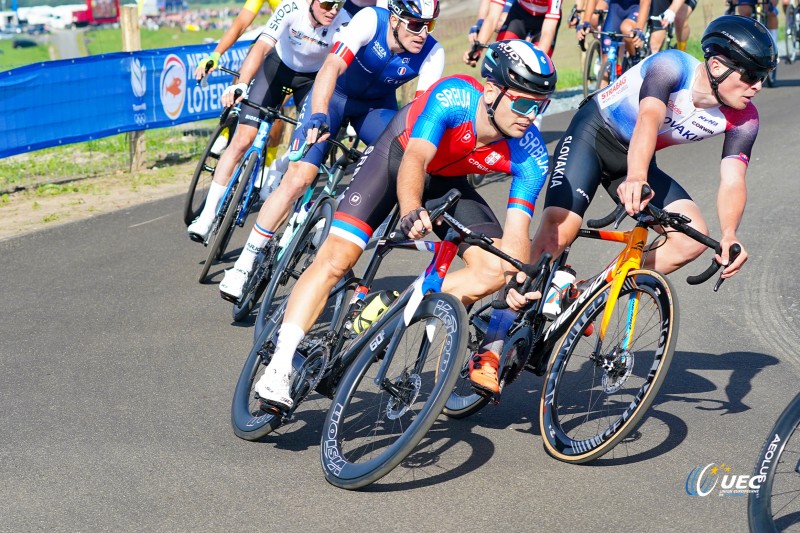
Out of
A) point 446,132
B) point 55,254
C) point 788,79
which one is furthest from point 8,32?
point 446,132

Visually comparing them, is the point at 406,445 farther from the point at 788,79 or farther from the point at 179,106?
the point at 788,79

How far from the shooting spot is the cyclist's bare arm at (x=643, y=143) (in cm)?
491

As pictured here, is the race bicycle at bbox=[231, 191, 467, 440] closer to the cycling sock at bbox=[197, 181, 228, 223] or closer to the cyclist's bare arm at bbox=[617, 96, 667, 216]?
the cyclist's bare arm at bbox=[617, 96, 667, 216]

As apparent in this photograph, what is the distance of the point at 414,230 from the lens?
4.29 m

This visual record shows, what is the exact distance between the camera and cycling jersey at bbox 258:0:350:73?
27.6 feet

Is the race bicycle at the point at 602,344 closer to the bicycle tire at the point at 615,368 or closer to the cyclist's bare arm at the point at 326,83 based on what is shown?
the bicycle tire at the point at 615,368

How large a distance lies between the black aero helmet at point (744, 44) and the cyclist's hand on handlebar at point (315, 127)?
2.46m

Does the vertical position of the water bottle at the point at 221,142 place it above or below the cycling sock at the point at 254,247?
below

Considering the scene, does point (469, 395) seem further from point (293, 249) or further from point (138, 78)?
point (138, 78)

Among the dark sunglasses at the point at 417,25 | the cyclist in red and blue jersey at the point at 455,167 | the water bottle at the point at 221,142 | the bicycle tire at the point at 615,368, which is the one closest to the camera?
A: the bicycle tire at the point at 615,368

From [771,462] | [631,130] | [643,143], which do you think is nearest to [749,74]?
[643,143]

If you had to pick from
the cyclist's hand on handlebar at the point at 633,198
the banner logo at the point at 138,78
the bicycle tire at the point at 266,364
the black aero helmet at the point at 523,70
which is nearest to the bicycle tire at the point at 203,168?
the banner logo at the point at 138,78

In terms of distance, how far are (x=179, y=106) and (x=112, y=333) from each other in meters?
7.16

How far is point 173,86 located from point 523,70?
960 centimetres
